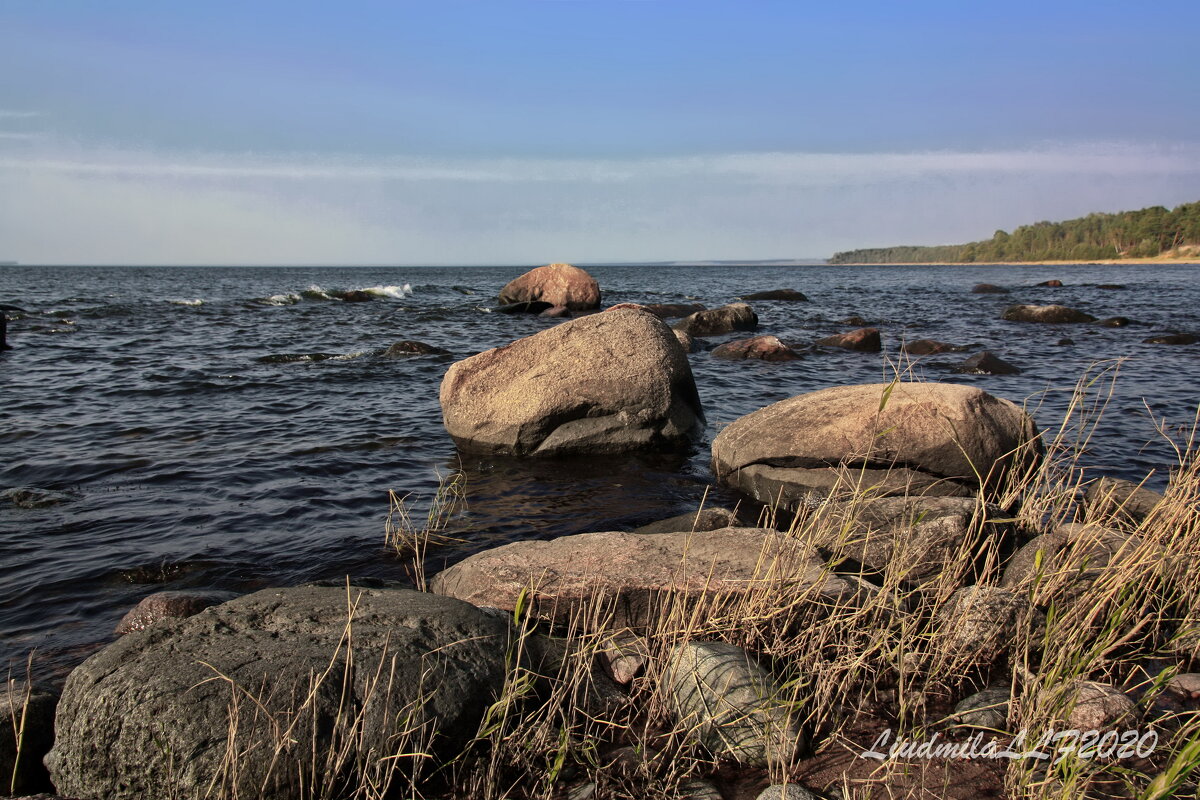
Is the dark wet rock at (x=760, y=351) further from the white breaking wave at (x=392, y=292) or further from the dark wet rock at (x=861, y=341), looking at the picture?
the white breaking wave at (x=392, y=292)

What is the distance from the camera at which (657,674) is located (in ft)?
11.7

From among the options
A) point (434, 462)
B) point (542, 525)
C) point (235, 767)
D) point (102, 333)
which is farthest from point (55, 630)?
point (102, 333)

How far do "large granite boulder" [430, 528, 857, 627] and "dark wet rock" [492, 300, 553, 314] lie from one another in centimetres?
2486

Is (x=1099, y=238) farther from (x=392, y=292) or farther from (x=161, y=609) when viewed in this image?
(x=161, y=609)

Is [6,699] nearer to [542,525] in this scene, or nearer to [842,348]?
[542,525]

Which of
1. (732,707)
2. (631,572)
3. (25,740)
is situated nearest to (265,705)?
(25,740)

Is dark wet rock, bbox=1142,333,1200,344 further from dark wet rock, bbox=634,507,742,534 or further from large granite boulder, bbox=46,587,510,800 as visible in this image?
large granite boulder, bbox=46,587,510,800

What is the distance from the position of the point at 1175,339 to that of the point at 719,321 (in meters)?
11.2

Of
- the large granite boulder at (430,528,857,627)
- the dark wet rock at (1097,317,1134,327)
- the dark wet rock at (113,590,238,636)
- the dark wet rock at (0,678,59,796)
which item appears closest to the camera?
the dark wet rock at (0,678,59,796)

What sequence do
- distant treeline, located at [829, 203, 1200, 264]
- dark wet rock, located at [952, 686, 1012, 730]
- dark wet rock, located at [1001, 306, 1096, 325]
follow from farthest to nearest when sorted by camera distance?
distant treeline, located at [829, 203, 1200, 264] → dark wet rock, located at [1001, 306, 1096, 325] → dark wet rock, located at [952, 686, 1012, 730]

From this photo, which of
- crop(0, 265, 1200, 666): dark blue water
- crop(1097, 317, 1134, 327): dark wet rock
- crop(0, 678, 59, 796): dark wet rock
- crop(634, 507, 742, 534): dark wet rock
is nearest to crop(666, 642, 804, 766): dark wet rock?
crop(0, 265, 1200, 666): dark blue water

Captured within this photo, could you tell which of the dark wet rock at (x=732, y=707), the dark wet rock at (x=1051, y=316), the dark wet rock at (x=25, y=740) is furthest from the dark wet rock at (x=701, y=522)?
the dark wet rock at (x=1051, y=316)

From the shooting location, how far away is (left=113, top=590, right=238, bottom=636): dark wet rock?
15.3 feet

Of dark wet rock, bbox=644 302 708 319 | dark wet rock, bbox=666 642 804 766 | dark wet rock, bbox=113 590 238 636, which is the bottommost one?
dark wet rock, bbox=113 590 238 636
